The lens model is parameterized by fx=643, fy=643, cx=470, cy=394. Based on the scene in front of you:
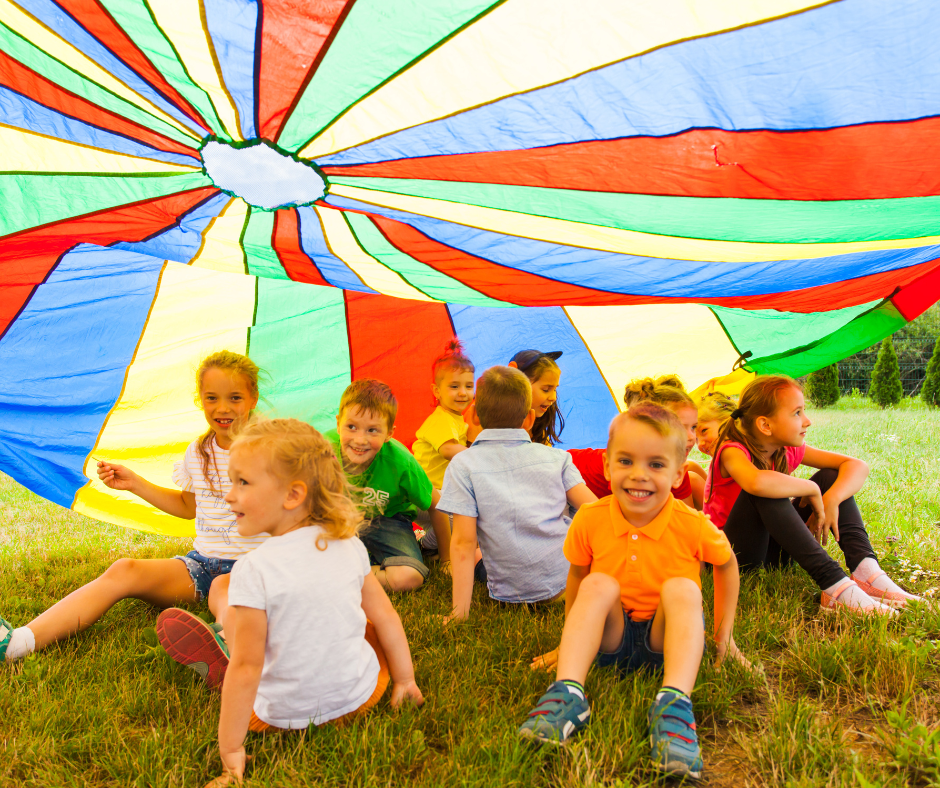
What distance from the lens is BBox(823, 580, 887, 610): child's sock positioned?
6.95 ft

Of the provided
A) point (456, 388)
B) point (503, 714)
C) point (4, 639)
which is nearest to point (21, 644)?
point (4, 639)

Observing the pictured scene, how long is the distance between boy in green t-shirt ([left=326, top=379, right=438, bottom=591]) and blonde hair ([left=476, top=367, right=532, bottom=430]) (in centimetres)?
52

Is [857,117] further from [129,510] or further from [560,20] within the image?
[129,510]

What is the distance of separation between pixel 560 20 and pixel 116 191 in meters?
1.78

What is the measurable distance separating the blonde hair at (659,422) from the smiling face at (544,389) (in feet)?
4.39

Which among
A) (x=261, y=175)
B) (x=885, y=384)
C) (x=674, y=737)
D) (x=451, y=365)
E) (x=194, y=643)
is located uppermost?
(x=261, y=175)

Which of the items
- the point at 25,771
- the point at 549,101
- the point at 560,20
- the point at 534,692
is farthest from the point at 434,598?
the point at 560,20

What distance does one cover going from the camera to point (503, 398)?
2.32 m

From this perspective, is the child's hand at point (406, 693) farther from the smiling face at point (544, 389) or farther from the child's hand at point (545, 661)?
the smiling face at point (544, 389)

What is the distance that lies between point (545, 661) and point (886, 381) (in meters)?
15.4

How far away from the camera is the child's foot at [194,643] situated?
1.72 metres

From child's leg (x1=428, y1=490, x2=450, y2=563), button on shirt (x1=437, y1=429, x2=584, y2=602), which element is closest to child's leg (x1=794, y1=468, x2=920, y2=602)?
button on shirt (x1=437, y1=429, x2=584, y2=602)

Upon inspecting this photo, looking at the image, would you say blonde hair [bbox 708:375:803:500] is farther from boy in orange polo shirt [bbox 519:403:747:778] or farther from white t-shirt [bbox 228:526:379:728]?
white t-shirt [bbox 228:526:379:728]

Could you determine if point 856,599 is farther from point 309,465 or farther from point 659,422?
point 309,465
